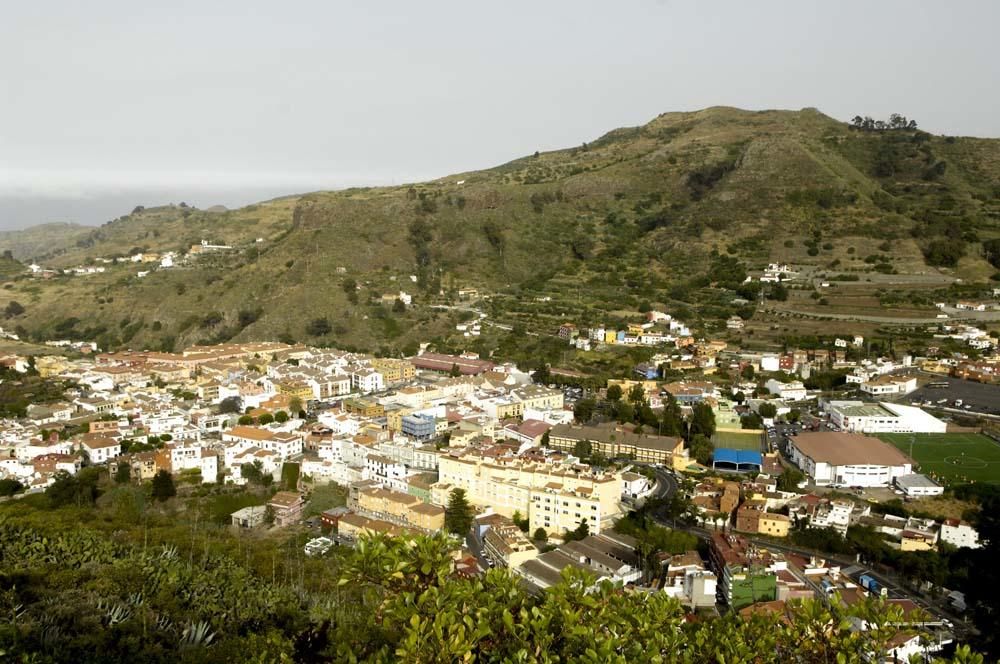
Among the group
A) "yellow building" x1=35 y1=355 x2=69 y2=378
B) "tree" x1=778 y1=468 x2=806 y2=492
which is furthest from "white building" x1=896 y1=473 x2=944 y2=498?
"yellow building" x1=35 y1=355 x2=69 y2=378

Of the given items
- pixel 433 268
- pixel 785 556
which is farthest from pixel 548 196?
pixel 785 556

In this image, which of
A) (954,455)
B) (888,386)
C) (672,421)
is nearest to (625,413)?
(672,421)

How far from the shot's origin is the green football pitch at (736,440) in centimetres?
1966

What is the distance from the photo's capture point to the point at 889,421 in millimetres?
20875

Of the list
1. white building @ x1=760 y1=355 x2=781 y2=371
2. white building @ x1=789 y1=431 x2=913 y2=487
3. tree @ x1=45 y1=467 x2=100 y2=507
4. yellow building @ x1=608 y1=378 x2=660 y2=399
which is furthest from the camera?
white building @ x1=760 y1=355 x2=781 y2=371

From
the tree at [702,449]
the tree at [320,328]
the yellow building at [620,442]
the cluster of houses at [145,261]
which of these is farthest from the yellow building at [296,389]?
the cluster of houses at [145,261]

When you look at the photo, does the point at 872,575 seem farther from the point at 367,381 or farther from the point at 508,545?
the point at 367,381

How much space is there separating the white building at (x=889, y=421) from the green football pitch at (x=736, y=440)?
8.28 ft

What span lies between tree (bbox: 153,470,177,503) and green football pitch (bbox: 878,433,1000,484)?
1661 cm

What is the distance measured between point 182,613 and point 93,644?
1.71 metres

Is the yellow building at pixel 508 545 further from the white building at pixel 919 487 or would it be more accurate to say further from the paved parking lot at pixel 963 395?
the paved parking lot at pixel 963 395

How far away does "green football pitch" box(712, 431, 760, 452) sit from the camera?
19.7 meters

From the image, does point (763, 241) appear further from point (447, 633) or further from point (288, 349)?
point (447, 633)

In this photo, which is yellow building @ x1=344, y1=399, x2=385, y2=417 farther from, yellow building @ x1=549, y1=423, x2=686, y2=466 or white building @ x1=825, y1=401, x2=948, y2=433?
white building @ x1=825, y1=401, x2=948, y2=433
